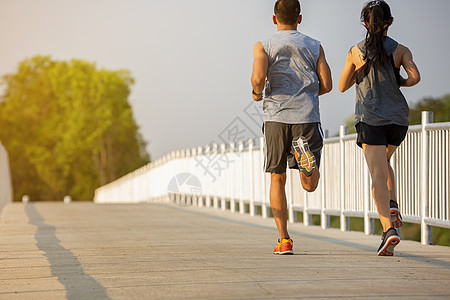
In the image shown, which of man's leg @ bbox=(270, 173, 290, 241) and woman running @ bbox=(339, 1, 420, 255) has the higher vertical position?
woman running @ bbox=(339, 1, 420, 255)

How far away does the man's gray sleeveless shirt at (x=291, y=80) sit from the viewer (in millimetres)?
7516

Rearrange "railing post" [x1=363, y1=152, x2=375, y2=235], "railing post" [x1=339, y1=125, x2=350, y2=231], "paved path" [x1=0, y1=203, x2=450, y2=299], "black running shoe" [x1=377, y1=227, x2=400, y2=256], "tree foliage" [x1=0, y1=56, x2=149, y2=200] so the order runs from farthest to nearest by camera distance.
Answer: "tree foliage" [x1=0, y1=56, x2=149, y2=200] < "railing post" [x1=339, y1=125, x2=350, y2=231] < "railing post" [x1=363, y1=152, x2=375, y2=235] < "black running shoe" [x1=377, y1=227, x2=400, y2=256] < "paved path" [x1=0, y1=203, x2=450, y2=299]

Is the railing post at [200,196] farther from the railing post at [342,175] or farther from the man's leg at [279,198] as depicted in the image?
the man's leg at [279,198]

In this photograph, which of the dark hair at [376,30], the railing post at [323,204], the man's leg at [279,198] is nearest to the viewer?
the dark hair at [376,30]

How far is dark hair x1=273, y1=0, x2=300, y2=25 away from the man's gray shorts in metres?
0.91

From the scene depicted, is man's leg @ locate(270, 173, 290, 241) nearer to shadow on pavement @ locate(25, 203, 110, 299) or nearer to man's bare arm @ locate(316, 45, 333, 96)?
man's bare arm @ locate(316, 45, 333, 96)

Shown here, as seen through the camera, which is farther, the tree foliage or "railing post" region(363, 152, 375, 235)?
the tree foliage

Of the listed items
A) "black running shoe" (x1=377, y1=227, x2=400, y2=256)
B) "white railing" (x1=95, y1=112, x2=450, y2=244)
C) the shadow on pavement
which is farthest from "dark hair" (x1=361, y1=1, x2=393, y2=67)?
the shadow on pavement

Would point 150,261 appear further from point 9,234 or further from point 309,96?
point 9,234

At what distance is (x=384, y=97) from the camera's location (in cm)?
748

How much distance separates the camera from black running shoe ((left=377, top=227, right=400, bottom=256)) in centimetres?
727

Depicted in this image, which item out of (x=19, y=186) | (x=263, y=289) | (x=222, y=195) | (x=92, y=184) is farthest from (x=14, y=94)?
(x=263, y=289)

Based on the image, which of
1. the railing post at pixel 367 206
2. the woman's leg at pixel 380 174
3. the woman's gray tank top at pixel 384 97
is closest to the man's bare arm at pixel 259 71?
the woman's gray tank top at pixel 384 97

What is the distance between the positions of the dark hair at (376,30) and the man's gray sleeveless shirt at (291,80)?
462 mm
